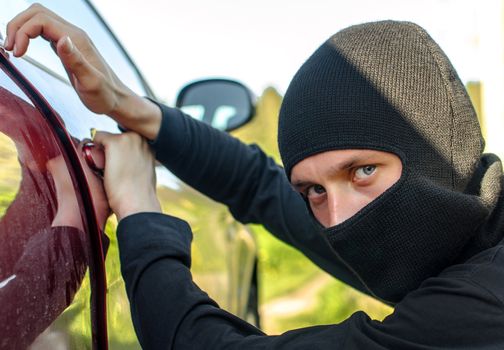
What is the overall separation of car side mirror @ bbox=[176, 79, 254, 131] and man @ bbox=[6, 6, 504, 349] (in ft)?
4.80

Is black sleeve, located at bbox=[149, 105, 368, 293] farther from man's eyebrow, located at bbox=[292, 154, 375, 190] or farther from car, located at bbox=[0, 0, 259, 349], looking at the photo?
man's eyebrow, located at bbox=[292, 154, 375, 190]

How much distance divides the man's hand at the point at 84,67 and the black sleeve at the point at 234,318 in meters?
0.30

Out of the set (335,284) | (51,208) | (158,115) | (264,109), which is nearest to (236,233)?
(158,115)

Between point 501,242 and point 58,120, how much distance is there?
37.3 inches

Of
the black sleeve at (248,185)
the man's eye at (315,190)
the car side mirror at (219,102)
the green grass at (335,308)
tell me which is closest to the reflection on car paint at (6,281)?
the man's eye at (315,190)

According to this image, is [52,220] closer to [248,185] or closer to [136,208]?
[136,208]

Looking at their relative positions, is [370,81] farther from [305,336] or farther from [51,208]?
[51,208]

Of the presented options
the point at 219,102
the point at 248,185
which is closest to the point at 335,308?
the point at 219,102

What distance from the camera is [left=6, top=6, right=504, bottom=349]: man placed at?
1.34m

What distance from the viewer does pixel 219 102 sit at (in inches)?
130

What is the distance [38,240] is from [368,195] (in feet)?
2.28

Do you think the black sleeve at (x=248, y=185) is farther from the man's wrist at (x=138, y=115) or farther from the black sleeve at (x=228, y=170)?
the man's wrist at (x=138, y=115)

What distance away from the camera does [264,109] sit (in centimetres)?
1160

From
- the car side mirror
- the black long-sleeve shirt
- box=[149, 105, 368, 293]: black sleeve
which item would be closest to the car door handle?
the black long-sleeve shirt
